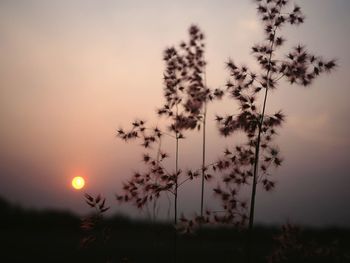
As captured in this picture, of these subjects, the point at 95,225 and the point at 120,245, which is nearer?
the point at 95,225

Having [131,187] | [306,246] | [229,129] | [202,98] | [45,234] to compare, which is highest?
[202,98]

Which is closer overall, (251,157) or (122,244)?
(251,157)

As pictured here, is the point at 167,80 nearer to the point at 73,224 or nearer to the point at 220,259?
the point at 220,259

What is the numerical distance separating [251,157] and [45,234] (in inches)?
415

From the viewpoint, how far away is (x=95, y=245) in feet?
44.8

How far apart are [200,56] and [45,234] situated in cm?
1018

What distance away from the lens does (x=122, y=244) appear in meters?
14.8

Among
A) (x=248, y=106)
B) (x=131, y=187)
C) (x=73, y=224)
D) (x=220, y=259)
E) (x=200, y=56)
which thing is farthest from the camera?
(x=73, y=224)

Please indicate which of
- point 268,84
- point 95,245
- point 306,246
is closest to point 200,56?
point 268,84

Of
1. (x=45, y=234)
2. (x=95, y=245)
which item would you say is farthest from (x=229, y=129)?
(x=45, y=234)

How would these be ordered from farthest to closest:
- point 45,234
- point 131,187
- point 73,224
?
point 73,224, point 45,234, point 131,187

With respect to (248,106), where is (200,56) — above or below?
above

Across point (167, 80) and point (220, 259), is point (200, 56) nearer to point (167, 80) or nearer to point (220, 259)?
point (167, 80)

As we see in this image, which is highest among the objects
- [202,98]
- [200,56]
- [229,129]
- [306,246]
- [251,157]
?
[200,56]
